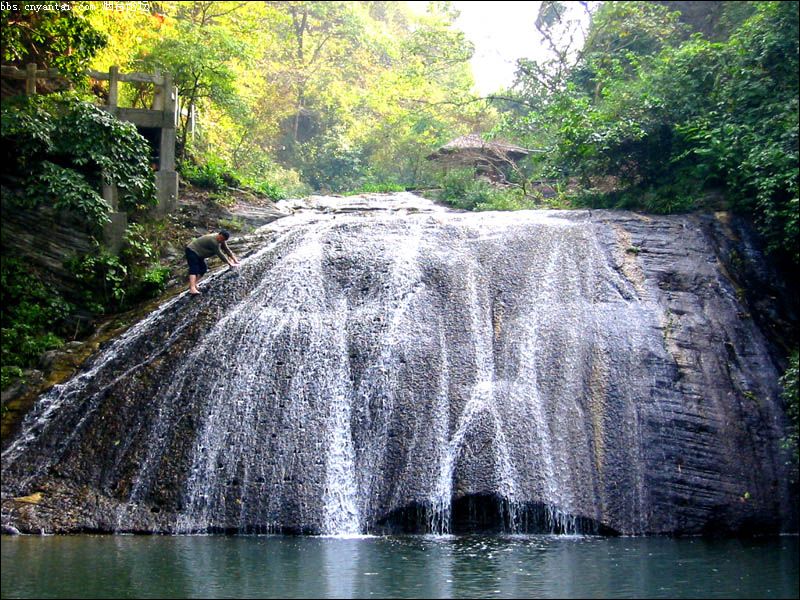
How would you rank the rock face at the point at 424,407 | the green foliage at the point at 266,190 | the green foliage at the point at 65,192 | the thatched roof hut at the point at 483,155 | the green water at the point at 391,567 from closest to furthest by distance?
the green water at the point at 391,567
the rock face at the point at 424,407
the green foliage at the point at 65,192
the green foliage at the point at 266,190
the thatched roof hut at the point at 483,155

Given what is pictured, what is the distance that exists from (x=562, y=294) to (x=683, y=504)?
4.34 metres

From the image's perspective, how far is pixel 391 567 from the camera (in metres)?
9.14

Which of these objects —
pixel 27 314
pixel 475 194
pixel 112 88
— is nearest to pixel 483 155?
pixel 475 194

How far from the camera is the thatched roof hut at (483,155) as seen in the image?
86.8 ft

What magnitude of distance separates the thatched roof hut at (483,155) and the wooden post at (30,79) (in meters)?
13.2

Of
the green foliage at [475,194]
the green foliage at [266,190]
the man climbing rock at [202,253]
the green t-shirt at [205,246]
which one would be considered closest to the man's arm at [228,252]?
the man climbing rock at [202,253]

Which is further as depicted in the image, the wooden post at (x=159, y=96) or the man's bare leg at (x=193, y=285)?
the wooden post at (x=159, y=96)

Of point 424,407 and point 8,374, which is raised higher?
point 8,374

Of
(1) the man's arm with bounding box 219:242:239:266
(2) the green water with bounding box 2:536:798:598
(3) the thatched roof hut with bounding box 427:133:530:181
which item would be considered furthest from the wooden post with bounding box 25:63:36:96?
(3) the thatched roof hut with bounding box 427:133:530:181

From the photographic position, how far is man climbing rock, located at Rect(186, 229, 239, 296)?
609 inches

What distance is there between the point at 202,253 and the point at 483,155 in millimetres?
13263

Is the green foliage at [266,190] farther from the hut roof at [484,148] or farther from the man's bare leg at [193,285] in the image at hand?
the hut roof at [484,148]

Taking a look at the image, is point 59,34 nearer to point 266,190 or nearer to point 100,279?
point 100,279

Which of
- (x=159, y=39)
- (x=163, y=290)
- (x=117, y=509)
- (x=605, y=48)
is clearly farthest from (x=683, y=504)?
(x=605, y=48)
